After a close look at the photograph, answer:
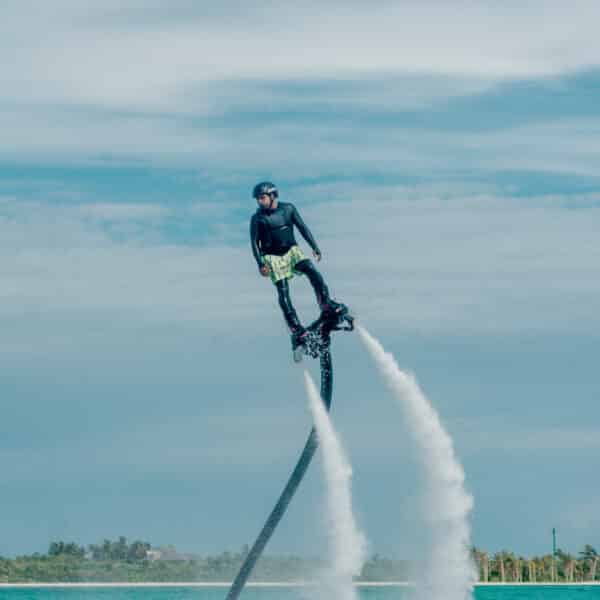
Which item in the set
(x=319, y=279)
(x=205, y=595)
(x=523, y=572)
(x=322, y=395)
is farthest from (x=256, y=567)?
(x=523, y=572)

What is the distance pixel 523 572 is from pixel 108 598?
84080mm

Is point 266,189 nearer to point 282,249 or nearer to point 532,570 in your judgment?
point 282,249

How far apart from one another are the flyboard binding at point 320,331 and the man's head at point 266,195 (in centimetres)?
243

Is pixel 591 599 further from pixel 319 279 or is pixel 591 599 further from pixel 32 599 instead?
pixel 319 279

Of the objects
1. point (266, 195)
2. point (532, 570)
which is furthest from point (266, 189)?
point (532, 570)

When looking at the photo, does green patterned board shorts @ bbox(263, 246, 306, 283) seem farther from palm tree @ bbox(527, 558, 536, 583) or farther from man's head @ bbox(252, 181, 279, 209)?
palm tree @ bbox(527, 558, 536, 583)

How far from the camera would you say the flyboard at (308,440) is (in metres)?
34.5

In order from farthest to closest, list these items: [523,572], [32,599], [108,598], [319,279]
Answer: [523,572] → [32,599] → [108,598] → [319,279]

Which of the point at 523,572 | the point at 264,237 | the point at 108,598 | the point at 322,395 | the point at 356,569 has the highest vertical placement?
the point at 523,572

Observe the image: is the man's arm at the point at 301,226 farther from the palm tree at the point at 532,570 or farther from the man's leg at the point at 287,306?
the palm tree at the point at 532,570

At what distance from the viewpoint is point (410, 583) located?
3753 centimetres

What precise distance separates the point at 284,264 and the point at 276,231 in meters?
0.68

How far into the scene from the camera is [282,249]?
114ft

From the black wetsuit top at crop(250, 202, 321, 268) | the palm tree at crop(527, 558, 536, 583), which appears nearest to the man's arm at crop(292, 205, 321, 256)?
the black wetsuit top at crop(250, 202, 321, 268)
